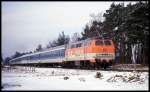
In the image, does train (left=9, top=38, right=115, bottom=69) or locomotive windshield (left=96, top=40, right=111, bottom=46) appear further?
locomotive windshield (left=96, top=40, right=111, bottom=46)

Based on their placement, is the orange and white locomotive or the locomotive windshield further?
the locomotive windshield

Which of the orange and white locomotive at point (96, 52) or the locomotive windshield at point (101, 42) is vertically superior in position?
the locomotive windshield at point (101, 42)

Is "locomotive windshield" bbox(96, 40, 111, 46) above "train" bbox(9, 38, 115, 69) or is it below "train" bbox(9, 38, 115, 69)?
above

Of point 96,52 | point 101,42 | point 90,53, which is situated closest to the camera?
point 96,52

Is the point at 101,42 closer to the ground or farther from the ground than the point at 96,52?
farther from the ground

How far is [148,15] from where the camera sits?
126ft

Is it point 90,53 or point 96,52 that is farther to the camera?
point 90,53

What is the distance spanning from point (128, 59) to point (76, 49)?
2739 centimetres

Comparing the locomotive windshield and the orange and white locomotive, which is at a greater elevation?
the locomotive windshield

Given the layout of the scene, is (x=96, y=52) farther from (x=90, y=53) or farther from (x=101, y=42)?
(x=101, y=42)

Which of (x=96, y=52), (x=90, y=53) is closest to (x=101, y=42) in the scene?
(x=96, y=52)

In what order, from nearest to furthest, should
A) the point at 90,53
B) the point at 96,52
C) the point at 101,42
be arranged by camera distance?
the point at 96,52, the point at 90,53, the point at 101,42

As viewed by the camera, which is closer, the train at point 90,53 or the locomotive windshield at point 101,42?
the train at point 90,53

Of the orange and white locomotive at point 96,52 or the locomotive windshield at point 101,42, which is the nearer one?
the orange and white locomotive at point 96,52
